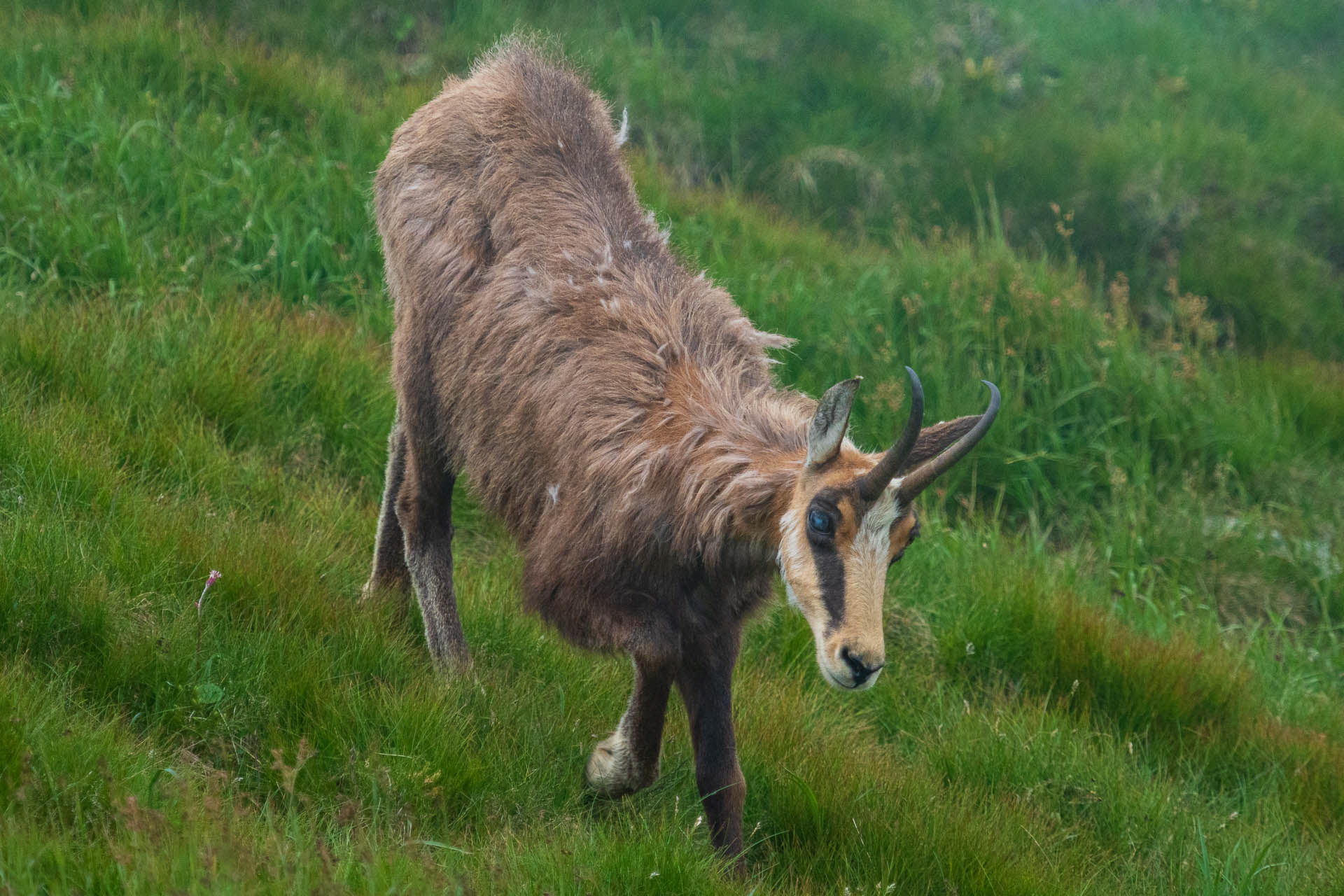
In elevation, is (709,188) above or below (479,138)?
below

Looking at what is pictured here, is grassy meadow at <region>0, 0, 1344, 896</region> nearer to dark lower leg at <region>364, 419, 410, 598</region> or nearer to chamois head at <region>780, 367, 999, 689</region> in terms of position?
dark lower leg at <region>364, 419, 410, 598</region>

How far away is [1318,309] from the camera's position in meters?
10.3

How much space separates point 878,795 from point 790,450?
1.34m

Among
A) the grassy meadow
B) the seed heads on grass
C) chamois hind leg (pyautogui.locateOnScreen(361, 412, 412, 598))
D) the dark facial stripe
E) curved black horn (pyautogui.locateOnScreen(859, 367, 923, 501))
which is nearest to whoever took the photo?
curved black horn (pyautogui.locateOnScreen(859, 367, 923, 501))

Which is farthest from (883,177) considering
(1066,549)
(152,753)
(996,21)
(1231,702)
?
(152,753)

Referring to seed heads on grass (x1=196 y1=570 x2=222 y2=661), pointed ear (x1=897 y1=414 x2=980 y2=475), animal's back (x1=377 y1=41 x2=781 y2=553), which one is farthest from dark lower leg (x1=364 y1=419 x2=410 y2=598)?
pointed ear (x1=897 y1=414 x2=980 y2=475)

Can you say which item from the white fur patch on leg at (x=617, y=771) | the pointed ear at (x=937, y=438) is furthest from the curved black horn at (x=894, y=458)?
the white fur patch on leg at (x=617, y=771)

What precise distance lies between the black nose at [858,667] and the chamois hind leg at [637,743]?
2.38 feet

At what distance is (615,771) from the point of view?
14.8ft

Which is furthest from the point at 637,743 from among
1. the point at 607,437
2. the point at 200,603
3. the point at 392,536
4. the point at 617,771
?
the point at 392,536

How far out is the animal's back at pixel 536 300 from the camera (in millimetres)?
4531

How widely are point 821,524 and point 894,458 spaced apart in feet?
0.87

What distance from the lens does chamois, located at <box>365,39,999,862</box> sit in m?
3.82

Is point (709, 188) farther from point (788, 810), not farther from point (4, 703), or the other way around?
point (4, 703)
